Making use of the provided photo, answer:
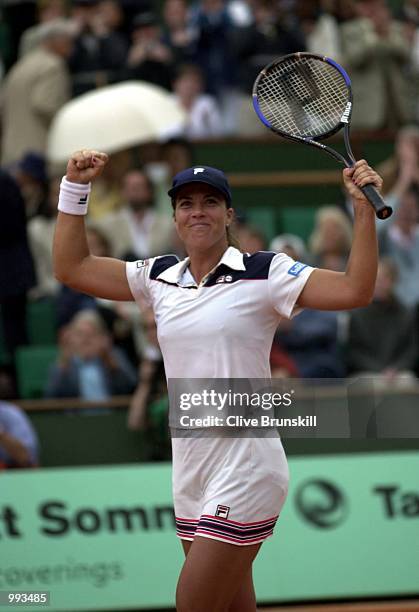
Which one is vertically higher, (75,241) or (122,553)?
(75,241)

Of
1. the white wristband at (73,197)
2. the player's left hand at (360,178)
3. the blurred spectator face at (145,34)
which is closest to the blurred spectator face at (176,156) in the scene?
the blurred spectator face at (145,34)

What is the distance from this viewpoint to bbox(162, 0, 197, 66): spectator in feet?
39.6

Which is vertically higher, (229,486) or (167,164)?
(167,164)

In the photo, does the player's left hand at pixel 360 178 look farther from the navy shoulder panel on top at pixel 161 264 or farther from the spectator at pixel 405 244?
the spectator at pixel 405 244

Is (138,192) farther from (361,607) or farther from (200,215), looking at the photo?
(200,215)

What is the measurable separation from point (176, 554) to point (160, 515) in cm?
24

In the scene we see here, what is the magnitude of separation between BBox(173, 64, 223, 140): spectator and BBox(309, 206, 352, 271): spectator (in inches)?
Answer: 84.5

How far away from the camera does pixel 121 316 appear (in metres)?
9.27

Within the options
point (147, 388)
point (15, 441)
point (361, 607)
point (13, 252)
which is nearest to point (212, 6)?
point (13, 252)

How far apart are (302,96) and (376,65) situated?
22.7ft

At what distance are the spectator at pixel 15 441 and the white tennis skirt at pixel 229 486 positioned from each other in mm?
3353

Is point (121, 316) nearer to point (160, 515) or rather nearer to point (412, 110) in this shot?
point (160, 515)

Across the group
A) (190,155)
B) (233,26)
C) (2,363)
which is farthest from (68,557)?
(233,26)

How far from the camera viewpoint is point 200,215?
4.64 meters
